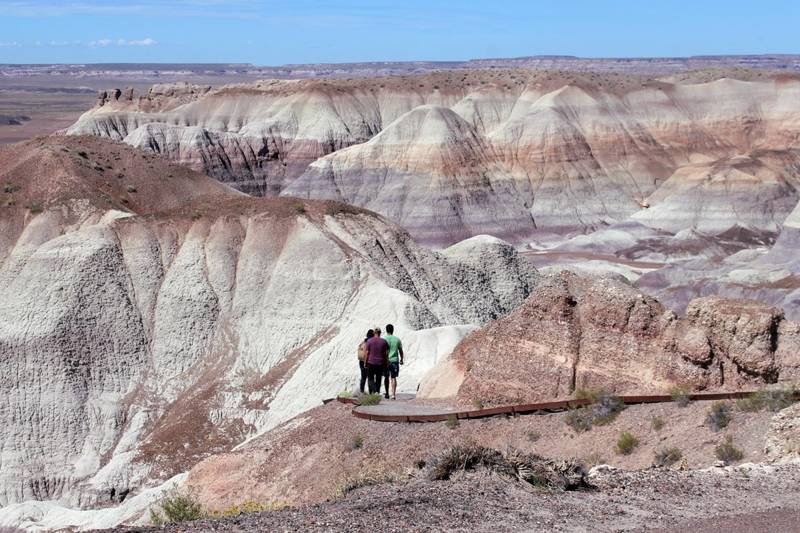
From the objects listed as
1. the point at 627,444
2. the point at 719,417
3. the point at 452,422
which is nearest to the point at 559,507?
the point at 627,444

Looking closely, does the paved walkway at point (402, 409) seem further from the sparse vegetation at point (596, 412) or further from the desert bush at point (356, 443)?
the sparse vegetation at point (596, 412)

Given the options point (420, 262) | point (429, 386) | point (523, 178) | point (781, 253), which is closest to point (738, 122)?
point (523, 178)

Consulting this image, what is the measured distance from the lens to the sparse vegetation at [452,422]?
19.1 meters

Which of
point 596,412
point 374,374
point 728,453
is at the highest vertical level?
point 374,374

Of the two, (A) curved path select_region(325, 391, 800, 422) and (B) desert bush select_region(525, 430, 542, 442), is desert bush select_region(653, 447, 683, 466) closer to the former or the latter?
(A) curved path select_region(325, 391, 800, 422)

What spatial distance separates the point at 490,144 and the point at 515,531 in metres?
97.7

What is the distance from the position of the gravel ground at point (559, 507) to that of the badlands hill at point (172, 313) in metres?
19.3

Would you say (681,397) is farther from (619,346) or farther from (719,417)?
(619,346)

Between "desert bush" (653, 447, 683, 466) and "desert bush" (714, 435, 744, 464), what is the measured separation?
507 millimetres

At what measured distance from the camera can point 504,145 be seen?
108 m

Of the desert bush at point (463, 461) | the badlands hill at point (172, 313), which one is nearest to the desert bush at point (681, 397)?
the desert bush at point (463, 461)

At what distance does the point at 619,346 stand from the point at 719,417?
291 centimetres

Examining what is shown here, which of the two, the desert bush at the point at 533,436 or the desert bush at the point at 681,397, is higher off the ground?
the desert bush at the point at 681,397

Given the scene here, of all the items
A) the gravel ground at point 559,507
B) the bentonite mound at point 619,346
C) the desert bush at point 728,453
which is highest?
the bentonite mound at point 619,346
